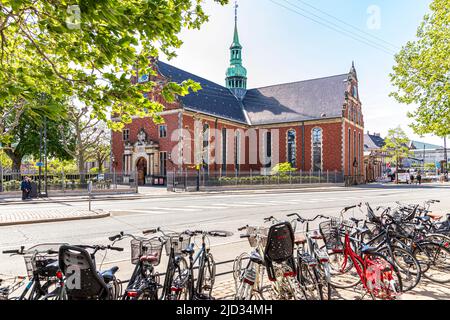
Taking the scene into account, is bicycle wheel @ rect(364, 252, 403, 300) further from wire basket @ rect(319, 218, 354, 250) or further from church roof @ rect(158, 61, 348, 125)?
church roof @ rect(158, 61, 348, 125)

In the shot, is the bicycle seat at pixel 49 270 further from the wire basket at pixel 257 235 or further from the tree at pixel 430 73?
the tree at pixel 430 73

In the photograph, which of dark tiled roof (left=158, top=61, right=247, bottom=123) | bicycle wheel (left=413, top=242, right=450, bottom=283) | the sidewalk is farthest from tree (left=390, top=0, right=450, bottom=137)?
dark tiled roof (left=158, top=61, right=247, bottom=123)

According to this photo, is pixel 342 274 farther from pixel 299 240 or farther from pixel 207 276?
pixel 207 276

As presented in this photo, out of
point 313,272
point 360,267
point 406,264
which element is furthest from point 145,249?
point 406,264

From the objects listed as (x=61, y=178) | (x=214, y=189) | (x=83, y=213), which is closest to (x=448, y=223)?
(x=83, y=213)

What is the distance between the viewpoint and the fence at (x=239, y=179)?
29703 mm

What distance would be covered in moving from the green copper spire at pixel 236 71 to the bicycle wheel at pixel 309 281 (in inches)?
1947

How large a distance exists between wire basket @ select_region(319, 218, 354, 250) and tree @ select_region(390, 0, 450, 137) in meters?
8.87

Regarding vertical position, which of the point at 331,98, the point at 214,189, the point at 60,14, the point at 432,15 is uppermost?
the point at 331,98

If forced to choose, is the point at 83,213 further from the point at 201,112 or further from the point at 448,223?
the point at 201,112

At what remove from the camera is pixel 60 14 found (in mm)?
3695

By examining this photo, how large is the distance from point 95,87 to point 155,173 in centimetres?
3381

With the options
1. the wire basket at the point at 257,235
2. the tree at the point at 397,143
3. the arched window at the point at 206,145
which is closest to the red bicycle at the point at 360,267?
the wire basket at the point at 257,235
